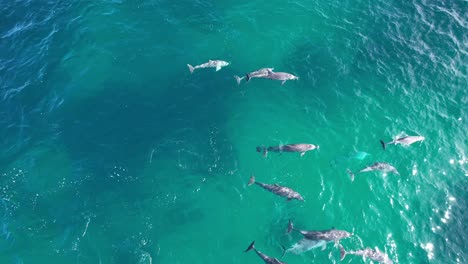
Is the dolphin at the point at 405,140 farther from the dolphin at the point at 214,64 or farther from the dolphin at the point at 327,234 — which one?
the dolphin at the point at 214,64

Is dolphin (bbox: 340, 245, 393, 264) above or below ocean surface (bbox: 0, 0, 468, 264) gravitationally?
below

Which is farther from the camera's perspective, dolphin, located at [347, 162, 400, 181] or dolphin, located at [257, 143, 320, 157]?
dolphin, located at [257, 143, 320, 157]

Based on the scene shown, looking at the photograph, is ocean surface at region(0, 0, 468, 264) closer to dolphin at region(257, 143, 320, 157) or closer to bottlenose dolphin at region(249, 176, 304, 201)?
bottlenose dolphin at region(249, 176, 304, 201)

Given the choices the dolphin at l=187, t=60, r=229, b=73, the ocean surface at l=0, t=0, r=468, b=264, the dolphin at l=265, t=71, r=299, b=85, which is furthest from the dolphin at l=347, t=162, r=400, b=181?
the dolphin at l=187, t=60, r=229, b=73

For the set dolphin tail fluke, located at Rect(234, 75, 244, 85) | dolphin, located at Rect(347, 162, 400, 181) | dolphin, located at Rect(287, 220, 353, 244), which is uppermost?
dolphin tail fluke, located at Rect(234, 75, 244, 85)

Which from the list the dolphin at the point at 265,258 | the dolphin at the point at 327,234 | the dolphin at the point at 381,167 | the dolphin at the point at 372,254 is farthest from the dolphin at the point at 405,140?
the dolphin at the point at 265,258

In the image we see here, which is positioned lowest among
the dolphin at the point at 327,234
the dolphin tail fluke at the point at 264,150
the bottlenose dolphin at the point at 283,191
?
the dolphin at the point at 327,234
